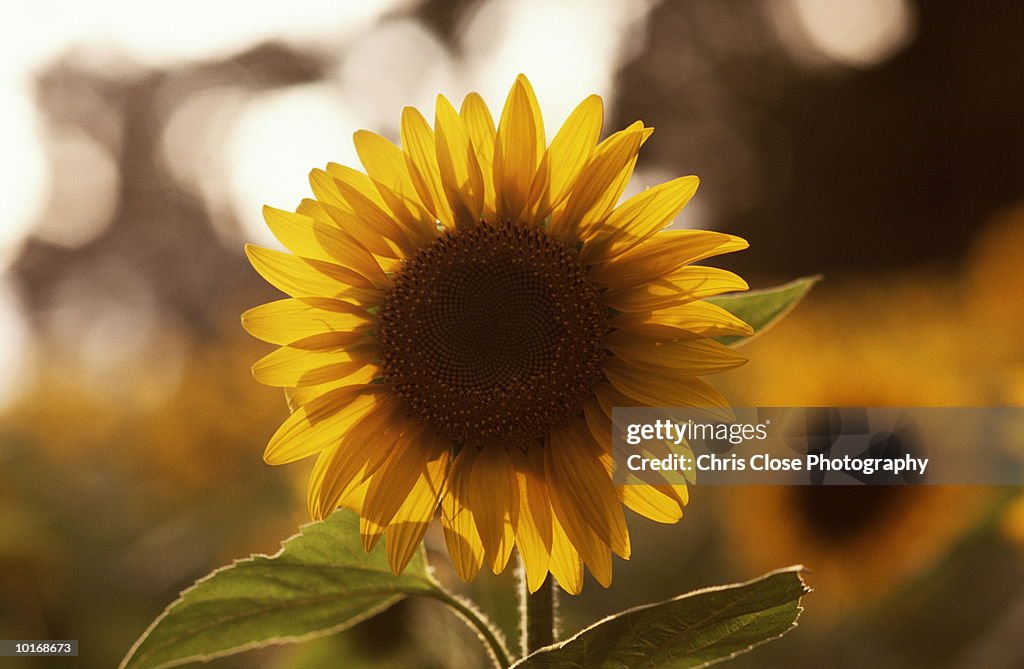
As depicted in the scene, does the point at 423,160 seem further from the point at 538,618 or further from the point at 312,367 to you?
the point at 538,618

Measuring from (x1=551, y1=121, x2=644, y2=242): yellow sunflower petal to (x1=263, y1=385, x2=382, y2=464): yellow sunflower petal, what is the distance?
0.24 m

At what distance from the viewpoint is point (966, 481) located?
5.14 feet

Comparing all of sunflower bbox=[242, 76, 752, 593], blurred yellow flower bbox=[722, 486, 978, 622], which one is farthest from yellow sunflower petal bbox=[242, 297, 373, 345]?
blurred yellow flower bbox=[722, 486, 978, 622]

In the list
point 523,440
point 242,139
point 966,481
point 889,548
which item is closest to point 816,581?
point 889,548

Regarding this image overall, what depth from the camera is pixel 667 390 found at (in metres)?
0.75

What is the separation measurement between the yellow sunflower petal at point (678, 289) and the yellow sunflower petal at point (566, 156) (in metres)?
0.10

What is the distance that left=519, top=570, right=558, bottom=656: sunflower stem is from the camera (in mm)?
708

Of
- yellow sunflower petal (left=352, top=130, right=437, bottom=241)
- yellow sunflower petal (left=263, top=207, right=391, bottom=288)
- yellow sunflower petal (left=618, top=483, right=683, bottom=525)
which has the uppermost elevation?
yellow sunflower petal (left=352, top=130, right=437, bottom=241)

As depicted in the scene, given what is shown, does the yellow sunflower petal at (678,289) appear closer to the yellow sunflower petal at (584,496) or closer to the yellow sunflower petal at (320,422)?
the yellow sunflower petal at (584,496)

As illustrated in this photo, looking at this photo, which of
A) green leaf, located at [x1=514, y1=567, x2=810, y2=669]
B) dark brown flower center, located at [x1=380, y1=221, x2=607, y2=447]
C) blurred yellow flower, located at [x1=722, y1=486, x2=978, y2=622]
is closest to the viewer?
green leaf, located at [x1=514, y1=567, x2=810, y2=669]

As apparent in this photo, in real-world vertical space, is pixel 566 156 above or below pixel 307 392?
above

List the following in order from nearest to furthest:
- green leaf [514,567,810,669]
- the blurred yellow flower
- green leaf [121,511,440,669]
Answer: green leaf [514,567,810,669]
green leaf [121,511,440,669]
the blurred yellow flower

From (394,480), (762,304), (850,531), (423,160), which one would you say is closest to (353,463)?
(394,480)

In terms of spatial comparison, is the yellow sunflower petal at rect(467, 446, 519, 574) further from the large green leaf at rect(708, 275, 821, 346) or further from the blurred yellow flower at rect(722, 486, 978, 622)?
the blurred yellow flower at rect(722, 486, 978, 622)
